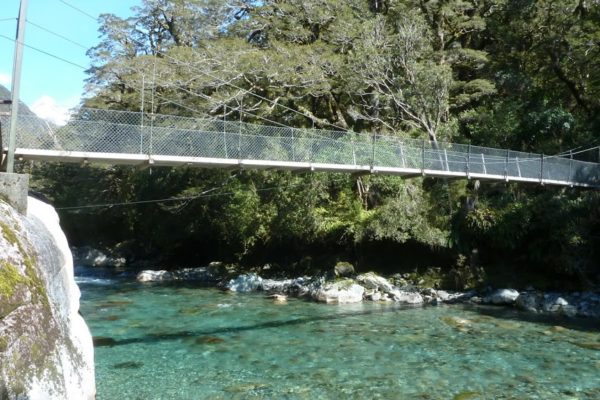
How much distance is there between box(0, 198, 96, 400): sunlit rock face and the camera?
389 centimetres

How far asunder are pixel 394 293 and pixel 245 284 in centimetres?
393

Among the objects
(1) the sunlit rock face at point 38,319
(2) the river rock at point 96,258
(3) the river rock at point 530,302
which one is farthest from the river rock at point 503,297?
(2) the river rock at point 96,258

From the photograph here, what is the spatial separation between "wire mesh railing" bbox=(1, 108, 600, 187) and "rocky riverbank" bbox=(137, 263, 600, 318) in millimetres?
2602

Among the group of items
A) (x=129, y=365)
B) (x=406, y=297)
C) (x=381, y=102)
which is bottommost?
(x=129, y=365)

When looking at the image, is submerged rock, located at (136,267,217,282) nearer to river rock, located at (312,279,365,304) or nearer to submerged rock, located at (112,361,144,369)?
river rock, located at (312,279,365,304)

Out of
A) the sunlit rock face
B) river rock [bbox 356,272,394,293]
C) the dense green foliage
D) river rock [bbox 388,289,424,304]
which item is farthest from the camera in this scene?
the dense green foliage

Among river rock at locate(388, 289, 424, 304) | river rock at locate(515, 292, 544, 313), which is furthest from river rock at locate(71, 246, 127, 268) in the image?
river rock at locate(515, 292, 544, 313)

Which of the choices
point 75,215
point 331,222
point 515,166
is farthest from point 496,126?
point 75,215

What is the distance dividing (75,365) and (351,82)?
12.1 metres

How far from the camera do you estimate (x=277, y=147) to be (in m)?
10.3

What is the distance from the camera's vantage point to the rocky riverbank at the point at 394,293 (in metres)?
11.5

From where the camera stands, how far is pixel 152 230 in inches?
825

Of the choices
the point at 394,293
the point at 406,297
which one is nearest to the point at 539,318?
the point at 406,297

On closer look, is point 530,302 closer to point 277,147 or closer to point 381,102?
point 277,147
